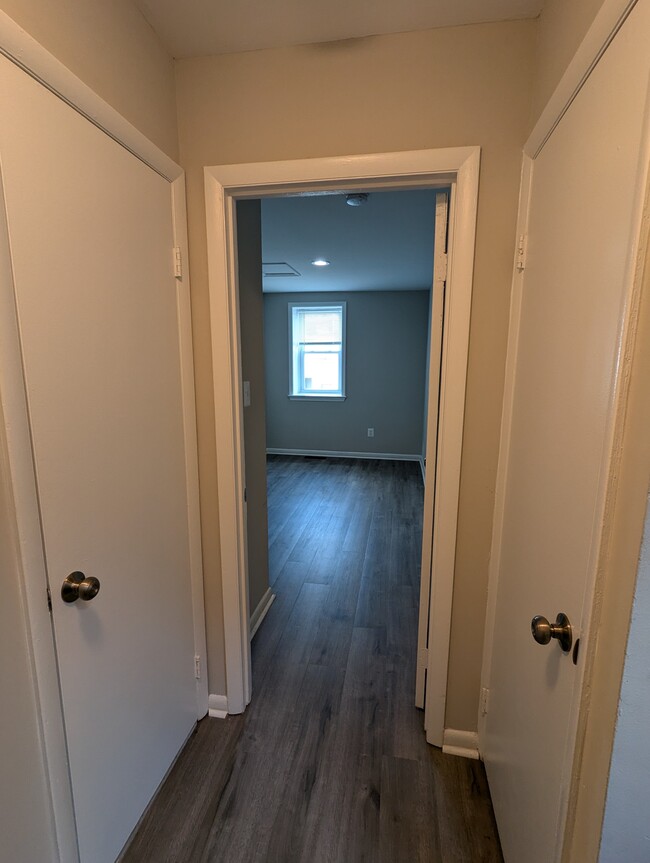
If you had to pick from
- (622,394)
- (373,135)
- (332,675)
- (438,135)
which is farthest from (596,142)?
(332,675)

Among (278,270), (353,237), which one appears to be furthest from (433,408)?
(278,270)

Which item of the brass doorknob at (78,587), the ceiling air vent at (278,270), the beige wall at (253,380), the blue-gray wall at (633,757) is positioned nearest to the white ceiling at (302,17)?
the beige wall at (253,380)

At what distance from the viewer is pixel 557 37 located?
107cm

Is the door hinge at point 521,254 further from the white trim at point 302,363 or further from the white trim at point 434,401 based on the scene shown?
the white trim at point 302,363

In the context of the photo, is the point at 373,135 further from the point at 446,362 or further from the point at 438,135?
the point at 446,362

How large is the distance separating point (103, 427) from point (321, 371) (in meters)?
5.32

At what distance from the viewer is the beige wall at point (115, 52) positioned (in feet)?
3.06

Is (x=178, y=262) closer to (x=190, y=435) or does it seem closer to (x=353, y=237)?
(x=190, y=435)

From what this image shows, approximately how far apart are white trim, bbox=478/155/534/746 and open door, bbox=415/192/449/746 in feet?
0.73

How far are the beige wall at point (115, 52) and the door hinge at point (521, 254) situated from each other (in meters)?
1.17

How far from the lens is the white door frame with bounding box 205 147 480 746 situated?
1.32 m

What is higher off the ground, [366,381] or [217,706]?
[366,381]

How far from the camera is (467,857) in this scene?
127 centimetres

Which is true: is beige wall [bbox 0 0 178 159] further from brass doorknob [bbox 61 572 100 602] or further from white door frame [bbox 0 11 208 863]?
brass doorknob [bbox 61 572 100 602]
